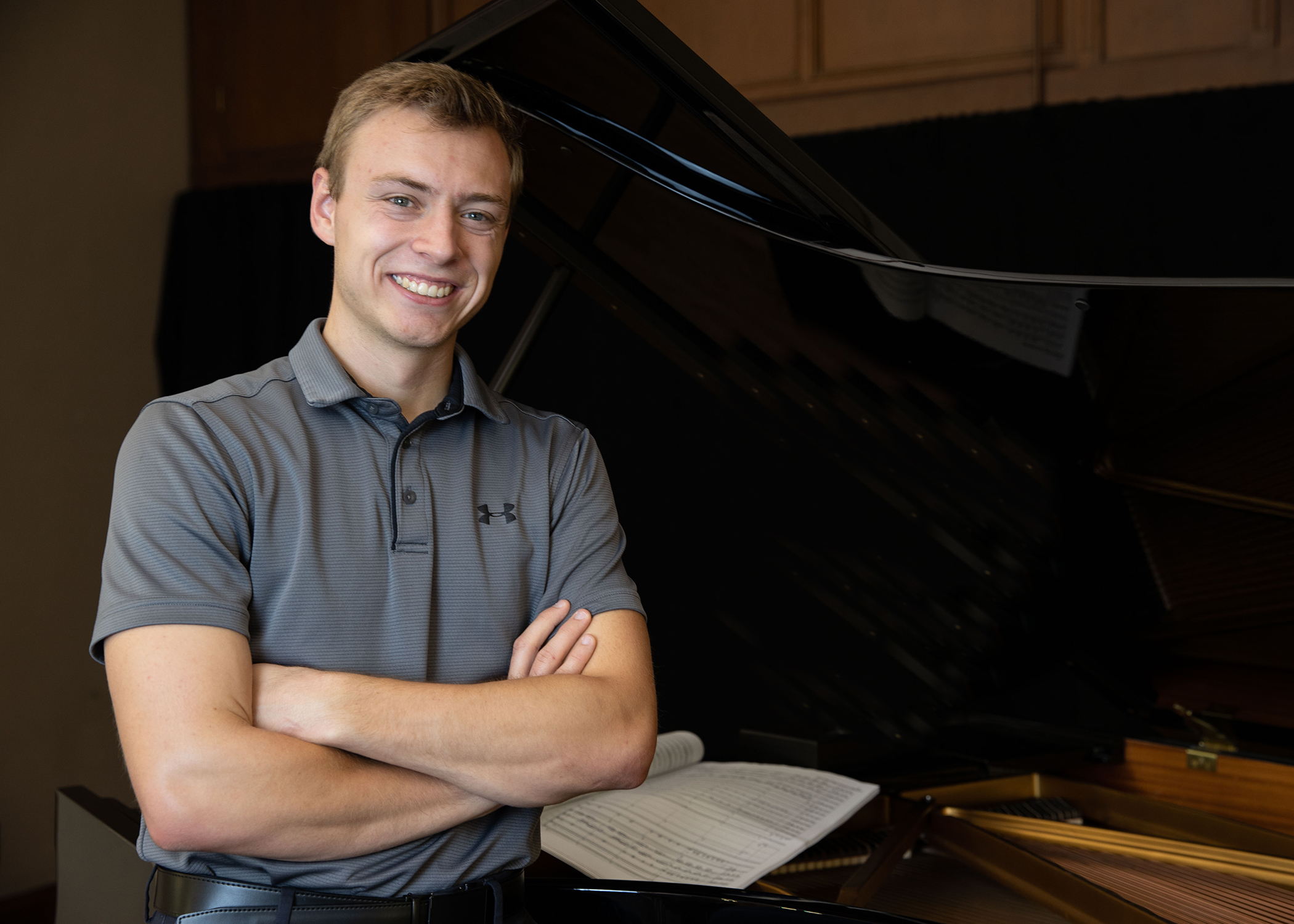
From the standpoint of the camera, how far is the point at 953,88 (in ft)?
11.5

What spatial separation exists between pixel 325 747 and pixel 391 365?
0.46 meters

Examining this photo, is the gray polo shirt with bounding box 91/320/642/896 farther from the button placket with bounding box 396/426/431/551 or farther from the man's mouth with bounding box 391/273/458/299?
the man's mouth with bounding box 391/273/458/299

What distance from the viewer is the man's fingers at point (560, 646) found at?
1292 millimetres

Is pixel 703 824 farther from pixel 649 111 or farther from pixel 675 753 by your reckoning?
pixel 649 111

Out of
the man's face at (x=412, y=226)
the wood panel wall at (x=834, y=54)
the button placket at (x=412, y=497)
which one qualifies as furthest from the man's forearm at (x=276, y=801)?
the wood panel wall at (x=834, y=54)

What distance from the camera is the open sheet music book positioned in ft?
5.31

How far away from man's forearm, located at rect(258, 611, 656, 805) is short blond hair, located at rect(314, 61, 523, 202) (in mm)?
628

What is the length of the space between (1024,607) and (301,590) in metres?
1.34

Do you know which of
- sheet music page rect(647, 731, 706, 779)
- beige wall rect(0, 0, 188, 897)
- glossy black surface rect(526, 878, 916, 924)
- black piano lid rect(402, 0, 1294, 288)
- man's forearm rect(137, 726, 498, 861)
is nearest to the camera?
man's forearm rect(137, 726, 498, 861)

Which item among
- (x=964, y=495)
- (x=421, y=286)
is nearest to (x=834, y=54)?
(x=964, y=495)

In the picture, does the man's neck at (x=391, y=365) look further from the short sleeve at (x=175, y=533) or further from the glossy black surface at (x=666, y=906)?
the glossy black surface at (x=666, y=906)

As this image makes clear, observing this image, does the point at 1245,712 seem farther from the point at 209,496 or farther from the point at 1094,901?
the point at 209,496

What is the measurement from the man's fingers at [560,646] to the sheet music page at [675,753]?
A: 0.67 meters

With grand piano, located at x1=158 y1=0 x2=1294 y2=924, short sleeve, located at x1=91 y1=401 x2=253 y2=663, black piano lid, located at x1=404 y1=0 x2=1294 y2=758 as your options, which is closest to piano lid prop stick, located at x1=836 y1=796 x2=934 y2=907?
grand piano, located at x1=158 y1=0 x2=1294 y2=924
